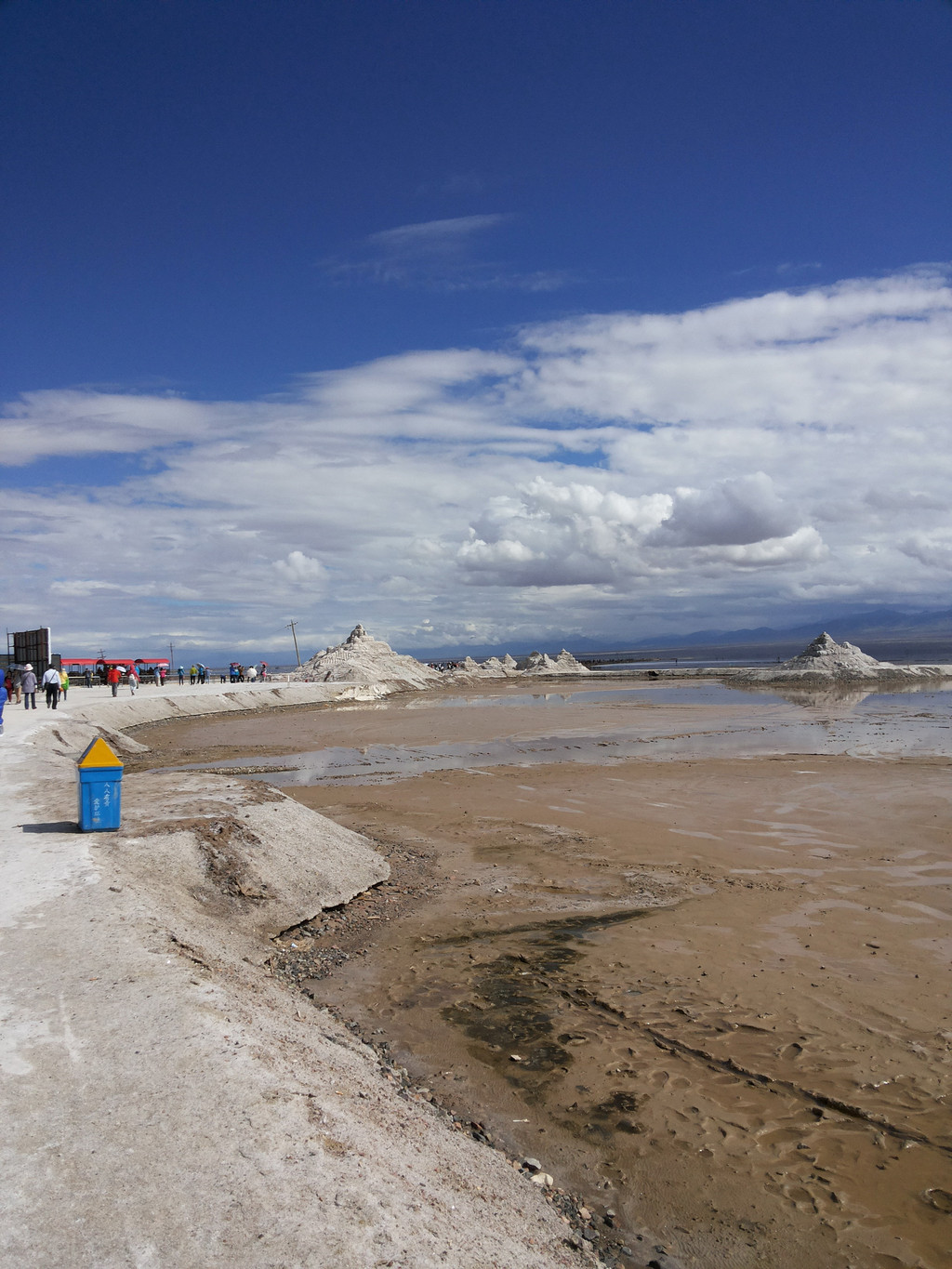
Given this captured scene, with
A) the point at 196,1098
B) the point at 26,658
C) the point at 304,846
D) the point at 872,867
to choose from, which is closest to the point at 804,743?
the point at 872,867

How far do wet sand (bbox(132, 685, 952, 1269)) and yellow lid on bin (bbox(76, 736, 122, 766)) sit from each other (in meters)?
3.24

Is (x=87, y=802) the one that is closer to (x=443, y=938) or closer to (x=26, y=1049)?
(x=443, y=938)

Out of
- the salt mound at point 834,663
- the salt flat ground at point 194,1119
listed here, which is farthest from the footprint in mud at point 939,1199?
the salt mound at point 834,663

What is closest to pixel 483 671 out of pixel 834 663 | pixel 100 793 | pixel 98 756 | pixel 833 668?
pixel 834 663

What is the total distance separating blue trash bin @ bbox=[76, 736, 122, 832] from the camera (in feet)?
30.9

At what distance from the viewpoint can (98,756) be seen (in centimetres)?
930

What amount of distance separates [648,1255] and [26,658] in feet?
147

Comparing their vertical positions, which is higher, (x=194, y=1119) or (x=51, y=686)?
(x=51, y=686)

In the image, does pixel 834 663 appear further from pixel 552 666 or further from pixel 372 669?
pixel 372 669

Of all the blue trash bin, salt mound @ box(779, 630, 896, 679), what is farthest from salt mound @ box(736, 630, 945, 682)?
the blue trash bin

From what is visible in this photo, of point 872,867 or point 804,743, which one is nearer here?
point 872,867

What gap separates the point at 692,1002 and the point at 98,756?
7296 mm

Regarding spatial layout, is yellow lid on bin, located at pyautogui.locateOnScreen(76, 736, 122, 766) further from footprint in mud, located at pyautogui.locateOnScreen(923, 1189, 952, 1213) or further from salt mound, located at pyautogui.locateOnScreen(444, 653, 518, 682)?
salt mound, located at pyautogui.locateOnScreen(444, 653, 518, 682)

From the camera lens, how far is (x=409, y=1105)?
500cm
